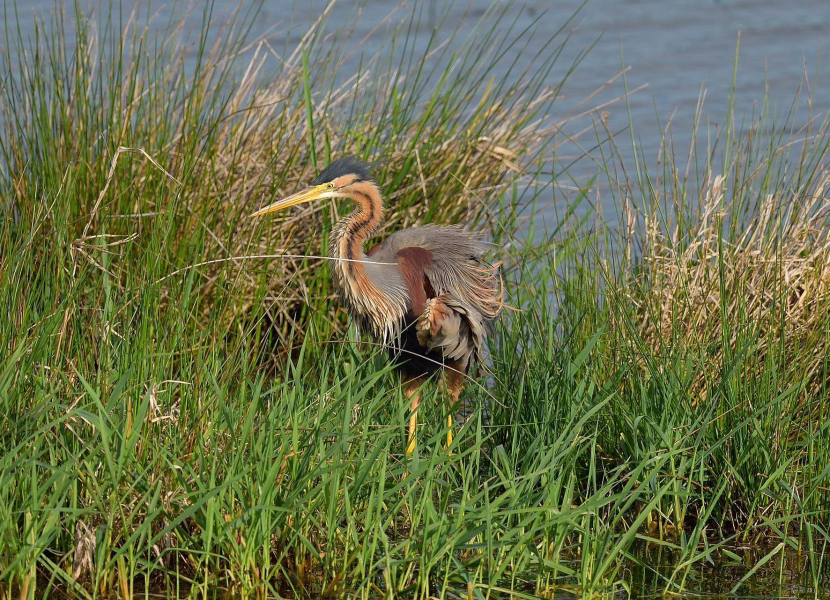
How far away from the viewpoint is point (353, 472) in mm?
3000

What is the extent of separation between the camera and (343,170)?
13.7 feet

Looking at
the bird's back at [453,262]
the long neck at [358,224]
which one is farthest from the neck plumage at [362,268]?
the bird's back at [453,262]

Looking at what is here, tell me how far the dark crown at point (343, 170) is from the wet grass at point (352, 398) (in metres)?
0.46

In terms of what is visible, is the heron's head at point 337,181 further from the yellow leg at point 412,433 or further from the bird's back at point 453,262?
the yellow leg at point 412,433

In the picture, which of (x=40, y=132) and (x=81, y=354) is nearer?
(x=81, y=354)

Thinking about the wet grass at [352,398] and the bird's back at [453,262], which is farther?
the bird's back at [453,262]

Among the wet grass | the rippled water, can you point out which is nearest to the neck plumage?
the wet grass

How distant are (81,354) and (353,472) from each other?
939 millimetres

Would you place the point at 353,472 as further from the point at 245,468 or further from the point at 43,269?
the point at 43,269

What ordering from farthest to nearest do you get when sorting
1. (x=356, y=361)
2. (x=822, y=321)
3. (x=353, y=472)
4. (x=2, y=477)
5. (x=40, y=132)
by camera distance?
1. (x=40, y=132)
2. (x=356, y=361)
3. (x=822, y=321)
4. (x=353, y=472)
5. (x=2, y=477)

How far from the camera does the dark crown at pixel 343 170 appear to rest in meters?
4.19

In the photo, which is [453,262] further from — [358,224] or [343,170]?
[343,170]

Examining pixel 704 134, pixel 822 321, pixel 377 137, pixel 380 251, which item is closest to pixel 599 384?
pixel 822 321

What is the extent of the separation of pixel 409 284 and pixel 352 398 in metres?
1.23
